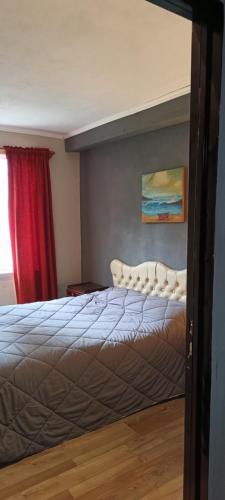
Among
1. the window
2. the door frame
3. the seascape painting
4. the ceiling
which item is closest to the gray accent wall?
the seascape painting

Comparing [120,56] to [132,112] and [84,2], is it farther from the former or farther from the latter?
[132,112]

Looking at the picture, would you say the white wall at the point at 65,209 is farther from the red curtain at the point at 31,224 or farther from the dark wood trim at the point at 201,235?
the dark wood trim at the point at 201,235

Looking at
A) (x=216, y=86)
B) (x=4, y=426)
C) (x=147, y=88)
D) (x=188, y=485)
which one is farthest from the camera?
(x=147, y=88)

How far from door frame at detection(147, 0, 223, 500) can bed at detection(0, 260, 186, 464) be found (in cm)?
118

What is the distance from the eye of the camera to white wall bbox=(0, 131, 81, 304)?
4609 millimetres

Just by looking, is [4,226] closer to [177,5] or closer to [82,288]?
[82,288]

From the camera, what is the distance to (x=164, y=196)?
3.48 metres

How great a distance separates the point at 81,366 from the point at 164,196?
189 cm

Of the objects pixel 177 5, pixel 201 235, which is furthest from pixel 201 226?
pixel 177 5

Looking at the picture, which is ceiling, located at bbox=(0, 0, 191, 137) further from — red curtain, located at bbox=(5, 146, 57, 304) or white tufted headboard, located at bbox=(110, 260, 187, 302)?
white tufted headboard, located at bbox=(110, 260, 187, 302)

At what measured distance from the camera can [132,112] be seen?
3.48 m

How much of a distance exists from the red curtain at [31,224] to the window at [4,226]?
3.2 inches

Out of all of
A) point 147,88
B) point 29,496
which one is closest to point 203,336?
point 29,496

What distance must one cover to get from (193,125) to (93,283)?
12.4ft
